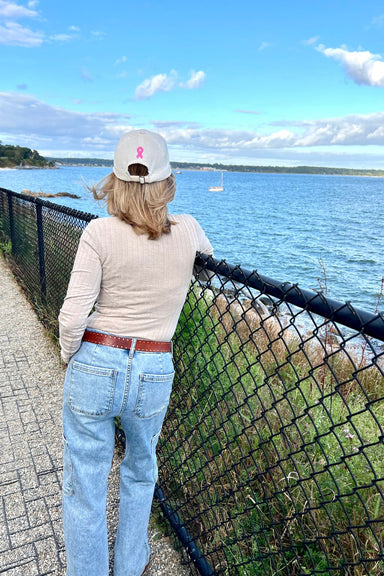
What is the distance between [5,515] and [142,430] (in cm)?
139

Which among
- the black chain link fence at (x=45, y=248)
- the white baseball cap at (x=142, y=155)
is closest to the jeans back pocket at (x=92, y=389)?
the white baseball cap at (x=142, y=155)

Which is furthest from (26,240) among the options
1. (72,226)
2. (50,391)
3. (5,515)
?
(5,515)

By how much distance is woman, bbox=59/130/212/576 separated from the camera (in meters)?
1.79

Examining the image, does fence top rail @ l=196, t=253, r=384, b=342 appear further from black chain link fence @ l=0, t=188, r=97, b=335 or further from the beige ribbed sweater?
black chain link fence @ l=0, t=188, r=97, b=335

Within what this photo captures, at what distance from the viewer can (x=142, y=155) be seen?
5.73 feet

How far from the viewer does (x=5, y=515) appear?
2740mm

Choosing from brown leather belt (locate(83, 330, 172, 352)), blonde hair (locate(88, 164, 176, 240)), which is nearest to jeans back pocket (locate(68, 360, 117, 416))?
brown leather belt (locate(83, 330, 172, 352))

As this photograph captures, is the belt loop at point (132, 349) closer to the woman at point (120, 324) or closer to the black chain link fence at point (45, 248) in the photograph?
the woman at point (120, 324)

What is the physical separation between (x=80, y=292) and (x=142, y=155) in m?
0.60

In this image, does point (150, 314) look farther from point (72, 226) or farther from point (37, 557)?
point (72, 226)

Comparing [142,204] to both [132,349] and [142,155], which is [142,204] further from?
[132,349]

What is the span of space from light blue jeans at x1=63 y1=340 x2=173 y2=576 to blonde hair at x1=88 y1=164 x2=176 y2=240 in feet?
1.65

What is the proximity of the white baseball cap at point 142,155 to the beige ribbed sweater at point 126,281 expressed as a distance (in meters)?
0.20

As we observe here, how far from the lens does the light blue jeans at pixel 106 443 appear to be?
6.13 ft
